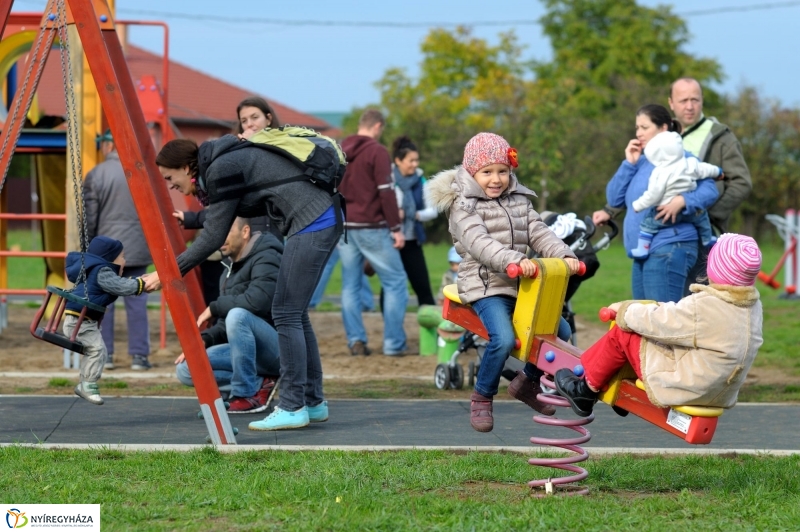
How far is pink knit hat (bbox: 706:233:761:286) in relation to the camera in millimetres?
4484

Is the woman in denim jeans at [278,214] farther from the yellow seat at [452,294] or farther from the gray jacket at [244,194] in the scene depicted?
the yellow seat at [452,294]

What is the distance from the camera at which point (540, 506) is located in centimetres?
473

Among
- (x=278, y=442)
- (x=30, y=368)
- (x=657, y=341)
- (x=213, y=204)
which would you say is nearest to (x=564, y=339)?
(x=657, y=341)

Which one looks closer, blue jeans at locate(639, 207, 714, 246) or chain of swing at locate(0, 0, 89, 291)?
chain of swing at locate(0, 0, 89, 291)

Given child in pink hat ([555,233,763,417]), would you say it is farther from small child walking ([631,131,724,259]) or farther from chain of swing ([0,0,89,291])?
chain of swing ([0,0,89,291])

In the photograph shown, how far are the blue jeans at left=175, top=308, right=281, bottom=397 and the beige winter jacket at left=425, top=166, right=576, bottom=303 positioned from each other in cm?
209

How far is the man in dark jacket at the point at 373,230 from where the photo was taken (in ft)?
35.3

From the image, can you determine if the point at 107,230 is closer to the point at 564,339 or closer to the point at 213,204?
the point at 213,204

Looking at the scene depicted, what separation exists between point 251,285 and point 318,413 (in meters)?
1.01

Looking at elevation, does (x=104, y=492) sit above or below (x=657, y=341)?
below

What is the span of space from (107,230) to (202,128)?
38.6 meters

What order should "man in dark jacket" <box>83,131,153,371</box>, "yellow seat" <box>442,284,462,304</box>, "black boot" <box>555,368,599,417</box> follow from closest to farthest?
"black boot" <box>555,368,599,417</box>
"yellow seat" <box>442,284,462,304</box>
"man in dark jacket" <box>83,131,153,371</box>

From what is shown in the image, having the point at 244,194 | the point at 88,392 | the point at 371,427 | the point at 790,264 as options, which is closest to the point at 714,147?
the point at 371,427

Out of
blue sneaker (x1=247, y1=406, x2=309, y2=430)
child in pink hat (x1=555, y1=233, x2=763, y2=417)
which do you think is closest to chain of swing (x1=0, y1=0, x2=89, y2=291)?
blue sneaker (x1=247, y1=406, x2=309, y2=430)
